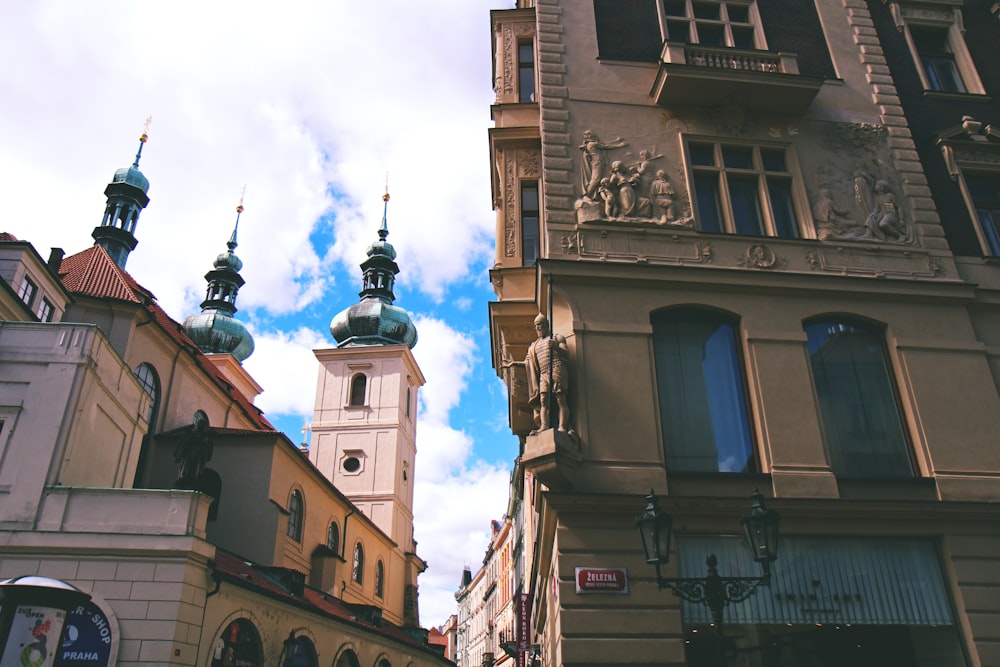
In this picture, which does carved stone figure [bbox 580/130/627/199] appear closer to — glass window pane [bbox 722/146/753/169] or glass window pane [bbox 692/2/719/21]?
glass window pane [bbox 722/146/753/169]

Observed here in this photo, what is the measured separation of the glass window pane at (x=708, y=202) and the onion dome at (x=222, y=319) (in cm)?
4675

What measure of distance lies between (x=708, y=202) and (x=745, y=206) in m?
0.74

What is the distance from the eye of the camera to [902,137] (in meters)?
15.5

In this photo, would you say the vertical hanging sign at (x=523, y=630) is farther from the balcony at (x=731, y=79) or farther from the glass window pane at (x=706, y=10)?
the glass window pane at (x=706, y=10)

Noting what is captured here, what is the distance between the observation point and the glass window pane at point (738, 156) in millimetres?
14977

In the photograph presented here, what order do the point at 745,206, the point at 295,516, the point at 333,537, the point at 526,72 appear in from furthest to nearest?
the point at 333,537 → the point at 295,516 → the point at 526,72 → the point at 745,206

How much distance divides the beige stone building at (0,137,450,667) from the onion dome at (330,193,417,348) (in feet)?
26.0

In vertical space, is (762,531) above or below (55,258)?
below

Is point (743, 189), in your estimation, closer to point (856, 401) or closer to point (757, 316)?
point (757, 316)

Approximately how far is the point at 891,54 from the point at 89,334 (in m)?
19.3

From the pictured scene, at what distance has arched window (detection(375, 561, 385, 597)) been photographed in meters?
42.8

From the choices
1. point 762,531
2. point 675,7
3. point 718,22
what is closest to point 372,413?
point 675,7

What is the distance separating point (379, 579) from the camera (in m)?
43.6

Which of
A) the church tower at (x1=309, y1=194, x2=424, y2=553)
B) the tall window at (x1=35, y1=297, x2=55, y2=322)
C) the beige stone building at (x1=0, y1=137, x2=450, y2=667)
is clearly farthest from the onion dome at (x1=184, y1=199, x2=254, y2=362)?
the tall window at (x1=35, y1=297, x2=55, y2=322)
